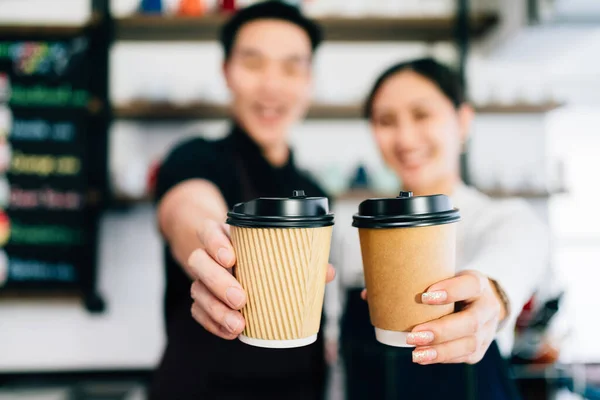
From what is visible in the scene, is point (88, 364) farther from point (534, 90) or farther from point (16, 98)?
point (534, 90)

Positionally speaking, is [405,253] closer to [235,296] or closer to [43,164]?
[235,296]

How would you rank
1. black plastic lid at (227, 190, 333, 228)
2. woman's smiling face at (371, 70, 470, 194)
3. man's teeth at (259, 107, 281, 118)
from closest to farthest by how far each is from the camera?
black plastic lid at (227, 190, 333, 228)
woman's smiling face at (371, 70, 470, 194)
man's teeth at (259, 107, 281, 118)

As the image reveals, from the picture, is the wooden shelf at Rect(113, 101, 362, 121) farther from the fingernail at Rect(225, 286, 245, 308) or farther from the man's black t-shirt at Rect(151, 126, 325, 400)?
the fingernail at Rect(225, 286, 245, 308)

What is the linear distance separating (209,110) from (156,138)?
20.0 inches

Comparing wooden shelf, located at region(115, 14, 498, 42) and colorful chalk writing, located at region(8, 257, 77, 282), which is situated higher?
wooden shelf, located at region(115, 14, 498, 42)

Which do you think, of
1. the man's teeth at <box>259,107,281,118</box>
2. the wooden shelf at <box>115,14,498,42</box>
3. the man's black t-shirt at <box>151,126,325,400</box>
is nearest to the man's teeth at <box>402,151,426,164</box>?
the man's black t-shirt at <box>151,126,325,400</box>

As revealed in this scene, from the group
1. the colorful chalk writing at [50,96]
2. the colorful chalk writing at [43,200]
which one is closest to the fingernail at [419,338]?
the colorful chalk writing at [43,200]

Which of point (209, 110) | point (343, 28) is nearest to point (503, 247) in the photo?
point (209, 110)

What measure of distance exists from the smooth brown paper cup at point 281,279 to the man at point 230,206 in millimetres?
16

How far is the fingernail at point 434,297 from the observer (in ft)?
1.24

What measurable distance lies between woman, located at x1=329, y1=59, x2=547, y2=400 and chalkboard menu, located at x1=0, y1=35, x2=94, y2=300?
1808 millimetres

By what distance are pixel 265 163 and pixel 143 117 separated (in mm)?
1396

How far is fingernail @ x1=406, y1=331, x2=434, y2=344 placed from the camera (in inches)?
15.0

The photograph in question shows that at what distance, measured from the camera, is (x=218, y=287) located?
0.40m
